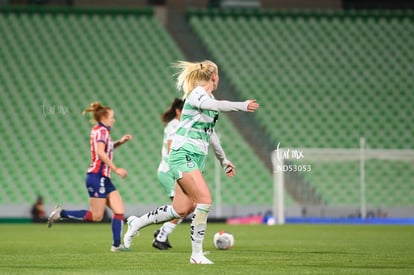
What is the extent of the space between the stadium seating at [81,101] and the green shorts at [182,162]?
48.9 ft

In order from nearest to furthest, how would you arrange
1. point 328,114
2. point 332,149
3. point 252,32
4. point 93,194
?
point 93,194 < point 332,149 < point 328,114 < point 252,32

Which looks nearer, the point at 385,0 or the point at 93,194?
the point at 93,194

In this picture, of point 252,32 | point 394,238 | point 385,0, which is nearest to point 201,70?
point 394,238

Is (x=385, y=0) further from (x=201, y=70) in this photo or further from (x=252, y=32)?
(x=201, y=70)

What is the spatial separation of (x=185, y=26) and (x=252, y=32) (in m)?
2.16

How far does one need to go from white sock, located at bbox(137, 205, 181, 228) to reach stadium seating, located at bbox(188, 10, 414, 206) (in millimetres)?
13641

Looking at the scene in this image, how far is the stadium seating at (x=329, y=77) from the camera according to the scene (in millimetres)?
24578

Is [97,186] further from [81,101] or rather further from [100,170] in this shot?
[81,101]

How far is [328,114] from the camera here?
26.7m

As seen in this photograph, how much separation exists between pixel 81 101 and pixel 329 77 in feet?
24.8

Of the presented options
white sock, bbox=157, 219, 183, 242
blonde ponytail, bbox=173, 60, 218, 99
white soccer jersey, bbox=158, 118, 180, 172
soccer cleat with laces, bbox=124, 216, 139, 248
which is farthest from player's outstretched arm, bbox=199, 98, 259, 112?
white soccer jersey, bbox=158, 118, 180, 172

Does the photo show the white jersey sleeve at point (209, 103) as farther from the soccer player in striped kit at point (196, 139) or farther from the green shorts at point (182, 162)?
the green shorts at point (182, 162)

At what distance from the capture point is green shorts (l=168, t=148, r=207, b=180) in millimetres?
9000

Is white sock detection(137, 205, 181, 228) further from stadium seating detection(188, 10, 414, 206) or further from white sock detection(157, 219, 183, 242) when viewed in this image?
stadium seating detection(188, 10, 414, 206)
